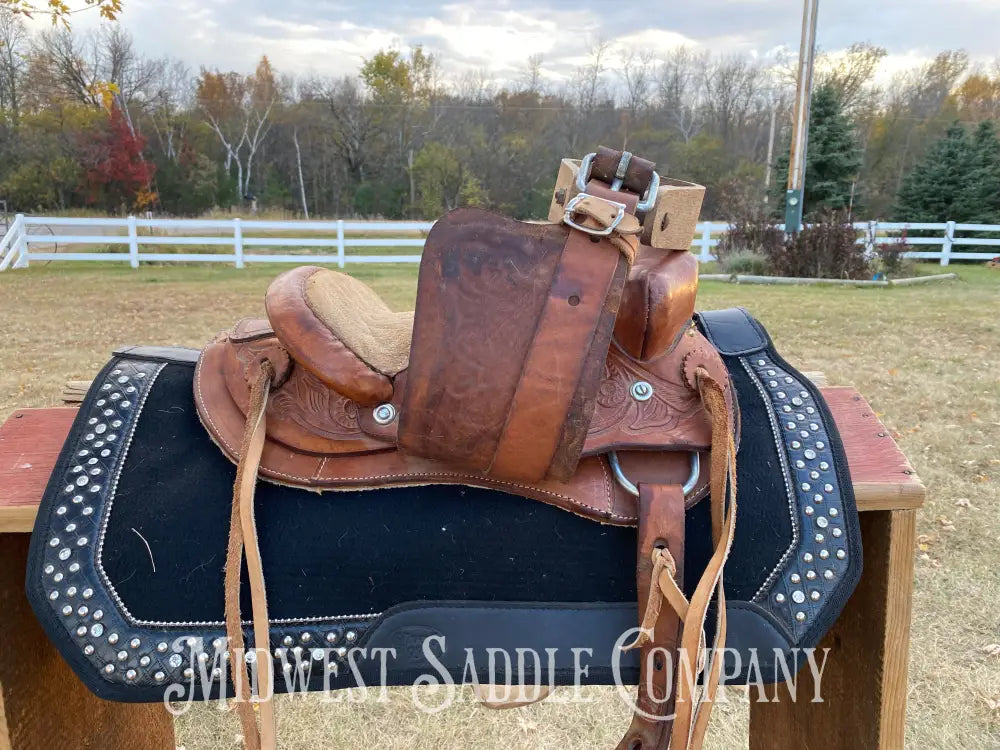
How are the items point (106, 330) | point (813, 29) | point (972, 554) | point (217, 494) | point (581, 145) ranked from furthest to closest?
point (581, 145) < point (813, 29) < point (106, 330) < point (972, 554) < point (217, 494)

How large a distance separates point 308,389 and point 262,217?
82.6 ft

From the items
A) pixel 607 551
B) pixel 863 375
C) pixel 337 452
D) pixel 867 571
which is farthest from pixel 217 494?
pixel 863 375

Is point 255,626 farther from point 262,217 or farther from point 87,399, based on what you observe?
point 262,217

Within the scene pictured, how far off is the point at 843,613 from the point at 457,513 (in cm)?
75

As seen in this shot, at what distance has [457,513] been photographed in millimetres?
919

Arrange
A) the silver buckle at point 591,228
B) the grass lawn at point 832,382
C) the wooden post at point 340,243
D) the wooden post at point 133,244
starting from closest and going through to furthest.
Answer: the silver buckle at point 591,228 < the grass lawn at point 832,382 < the wooden post at point 133,244 < the wooden post at point 340,243

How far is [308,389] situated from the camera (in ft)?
3.11

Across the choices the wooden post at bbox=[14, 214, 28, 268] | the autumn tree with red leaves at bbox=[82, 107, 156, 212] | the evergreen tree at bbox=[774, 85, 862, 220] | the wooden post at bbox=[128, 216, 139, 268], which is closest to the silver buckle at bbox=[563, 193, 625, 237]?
the wooden post at bbox=[128, 216, 139, 268]

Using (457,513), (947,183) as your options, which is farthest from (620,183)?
(947,183)

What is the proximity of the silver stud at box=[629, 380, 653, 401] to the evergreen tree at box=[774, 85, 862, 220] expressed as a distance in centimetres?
1827

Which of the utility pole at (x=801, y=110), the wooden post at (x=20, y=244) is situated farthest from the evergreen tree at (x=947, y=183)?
the wooden post at (x=20, y=244)

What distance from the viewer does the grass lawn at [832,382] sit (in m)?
1.74

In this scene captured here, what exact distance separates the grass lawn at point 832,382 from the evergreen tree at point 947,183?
952cm

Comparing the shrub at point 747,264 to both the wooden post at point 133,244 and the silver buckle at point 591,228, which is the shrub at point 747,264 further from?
the silver buckle at point 591,228
